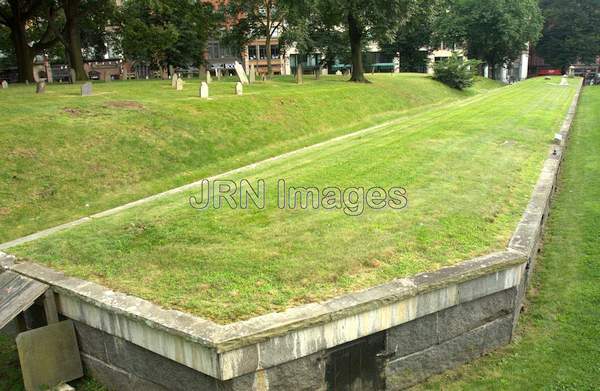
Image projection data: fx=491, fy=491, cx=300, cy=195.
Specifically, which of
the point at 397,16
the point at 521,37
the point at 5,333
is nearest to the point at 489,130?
the point at 5,333

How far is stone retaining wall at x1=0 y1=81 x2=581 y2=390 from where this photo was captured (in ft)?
14.1

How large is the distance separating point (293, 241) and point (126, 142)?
953cm

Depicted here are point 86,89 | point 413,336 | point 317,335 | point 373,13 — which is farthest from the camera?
point 373,13

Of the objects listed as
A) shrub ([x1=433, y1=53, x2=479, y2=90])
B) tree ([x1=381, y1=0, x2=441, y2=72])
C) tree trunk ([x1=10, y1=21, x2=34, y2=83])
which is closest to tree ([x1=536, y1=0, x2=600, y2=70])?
tree ([x1=381, y1=0, x2=441, y2=72])

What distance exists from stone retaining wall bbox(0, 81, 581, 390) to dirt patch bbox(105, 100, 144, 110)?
11934 millimetres

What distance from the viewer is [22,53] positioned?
33.1 m

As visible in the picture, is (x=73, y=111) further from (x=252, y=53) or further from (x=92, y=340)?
(x=252, y=53)

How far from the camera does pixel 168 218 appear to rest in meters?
7.71

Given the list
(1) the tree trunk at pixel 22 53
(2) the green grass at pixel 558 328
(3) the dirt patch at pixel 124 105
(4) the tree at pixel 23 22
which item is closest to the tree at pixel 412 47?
(4) the tree at pixel 23 22

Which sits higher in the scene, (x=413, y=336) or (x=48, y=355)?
(x=413, y=336)

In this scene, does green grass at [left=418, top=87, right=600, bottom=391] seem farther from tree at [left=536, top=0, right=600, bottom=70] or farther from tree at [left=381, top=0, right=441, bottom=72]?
tree at [left=536, top=0, right=600, bottom=70]

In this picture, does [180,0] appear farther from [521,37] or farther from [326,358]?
[521,37]

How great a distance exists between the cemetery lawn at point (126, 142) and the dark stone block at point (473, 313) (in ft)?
27.0

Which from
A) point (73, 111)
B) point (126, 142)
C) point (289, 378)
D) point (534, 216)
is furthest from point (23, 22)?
point (289, 378)
